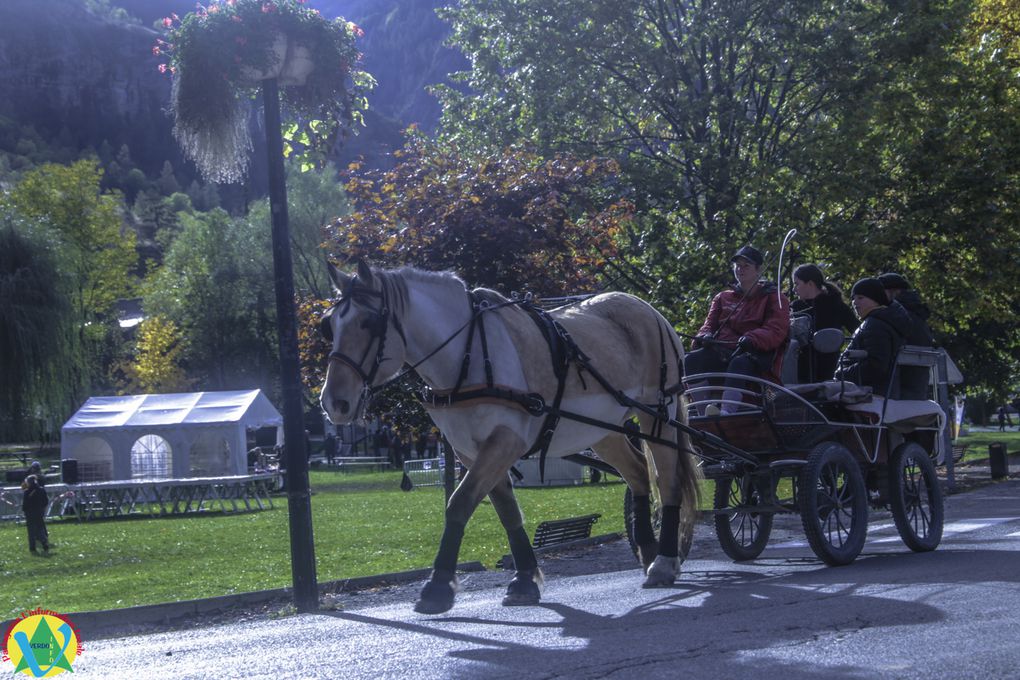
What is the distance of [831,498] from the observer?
9594 mm

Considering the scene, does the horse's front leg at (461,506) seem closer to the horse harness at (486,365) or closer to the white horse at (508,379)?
the white horse at (508,379)

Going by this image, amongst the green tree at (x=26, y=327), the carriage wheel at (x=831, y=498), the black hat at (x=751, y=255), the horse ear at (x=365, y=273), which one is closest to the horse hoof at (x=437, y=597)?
the horse ear at (x=365, y=273)

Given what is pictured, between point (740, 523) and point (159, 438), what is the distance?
31.7 metres

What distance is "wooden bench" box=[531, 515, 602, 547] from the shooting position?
14.4 metres

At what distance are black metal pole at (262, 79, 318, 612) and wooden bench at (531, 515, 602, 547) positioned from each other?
493cm

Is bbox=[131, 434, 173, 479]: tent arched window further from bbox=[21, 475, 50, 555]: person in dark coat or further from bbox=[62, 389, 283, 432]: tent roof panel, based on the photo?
bbox=[21, 475, 50, 555]: person in dark coat

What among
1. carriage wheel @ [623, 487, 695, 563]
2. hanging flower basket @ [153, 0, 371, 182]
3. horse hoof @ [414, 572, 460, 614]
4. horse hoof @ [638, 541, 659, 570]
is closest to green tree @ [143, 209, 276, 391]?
hanging flower basket @ [153, 0, 371, 182]

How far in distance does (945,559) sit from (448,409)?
4.26m

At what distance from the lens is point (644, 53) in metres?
24.2

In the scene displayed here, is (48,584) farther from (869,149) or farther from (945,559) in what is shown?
(869,149)

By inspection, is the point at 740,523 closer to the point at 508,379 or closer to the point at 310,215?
the point at 508,379

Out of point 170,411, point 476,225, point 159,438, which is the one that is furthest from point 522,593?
point 159,438

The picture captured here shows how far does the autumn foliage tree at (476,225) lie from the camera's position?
13.8 meters

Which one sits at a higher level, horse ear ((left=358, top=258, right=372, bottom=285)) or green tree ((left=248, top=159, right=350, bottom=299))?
green tree ((left=248, top=159, right=350, bottom=299))
